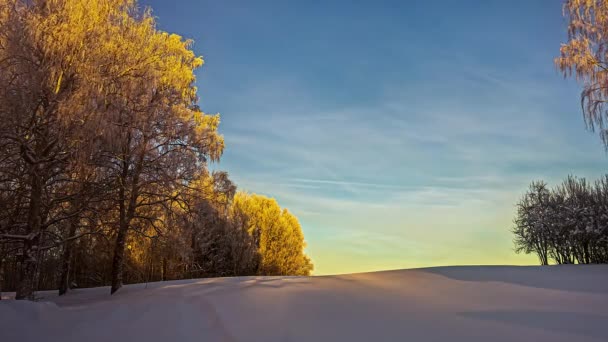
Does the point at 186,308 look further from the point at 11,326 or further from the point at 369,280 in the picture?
the point at 369,280

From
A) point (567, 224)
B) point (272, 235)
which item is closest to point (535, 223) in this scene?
point (567, 224)

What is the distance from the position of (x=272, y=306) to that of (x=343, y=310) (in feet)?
3.23

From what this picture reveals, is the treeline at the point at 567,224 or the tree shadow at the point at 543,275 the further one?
the treeline at the point at 567,224

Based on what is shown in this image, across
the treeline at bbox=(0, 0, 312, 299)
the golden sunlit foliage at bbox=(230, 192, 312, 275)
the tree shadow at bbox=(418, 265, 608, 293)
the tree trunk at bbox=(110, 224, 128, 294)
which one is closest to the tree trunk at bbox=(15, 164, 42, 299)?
the treeline at bbox=(0, 0, 312, 299)

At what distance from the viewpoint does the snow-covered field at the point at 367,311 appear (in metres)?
4.22

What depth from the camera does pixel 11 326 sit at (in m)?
6.01

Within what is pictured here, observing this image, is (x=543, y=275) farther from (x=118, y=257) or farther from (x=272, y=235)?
(x=272, y=235)

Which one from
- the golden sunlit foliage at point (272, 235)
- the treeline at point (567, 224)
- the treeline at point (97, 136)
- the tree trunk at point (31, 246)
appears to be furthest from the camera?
the golden sunlit foliage at point (272, 235)

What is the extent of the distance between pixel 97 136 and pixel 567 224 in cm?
1997

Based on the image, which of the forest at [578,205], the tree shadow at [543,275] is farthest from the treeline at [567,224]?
the tree shadow at [543,275]

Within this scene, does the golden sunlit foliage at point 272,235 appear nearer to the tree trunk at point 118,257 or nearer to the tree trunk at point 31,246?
the tree trunk at point 118,257

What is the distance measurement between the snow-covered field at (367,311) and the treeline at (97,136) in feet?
10.6

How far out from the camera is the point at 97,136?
27.7ft

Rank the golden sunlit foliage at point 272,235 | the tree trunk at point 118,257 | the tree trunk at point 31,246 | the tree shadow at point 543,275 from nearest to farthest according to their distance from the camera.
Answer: the tree shadow at point 543,275 < the tree trunk at point 31,246 < the tree trunk at point 118,257 < the golden sunlit foliage at point 272,235
